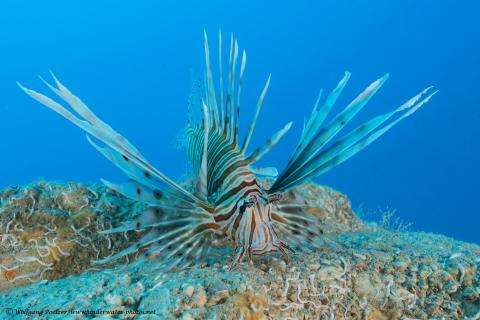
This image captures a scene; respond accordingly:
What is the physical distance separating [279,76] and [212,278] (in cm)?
10885

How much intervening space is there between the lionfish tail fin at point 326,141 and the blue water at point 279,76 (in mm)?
50249

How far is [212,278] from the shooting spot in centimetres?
236

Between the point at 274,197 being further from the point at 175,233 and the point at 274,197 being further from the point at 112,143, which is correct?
the point at 112,143

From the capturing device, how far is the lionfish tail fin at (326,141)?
8.00 feet

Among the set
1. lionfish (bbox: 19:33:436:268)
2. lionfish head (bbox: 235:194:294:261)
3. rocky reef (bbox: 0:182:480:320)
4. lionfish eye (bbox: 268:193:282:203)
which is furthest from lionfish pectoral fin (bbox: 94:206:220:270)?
lionfish eye (bbox: 268:193:282:203)

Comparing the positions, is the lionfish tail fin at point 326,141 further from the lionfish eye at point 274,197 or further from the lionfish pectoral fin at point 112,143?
the lionfish pectoral fin at point 112,143

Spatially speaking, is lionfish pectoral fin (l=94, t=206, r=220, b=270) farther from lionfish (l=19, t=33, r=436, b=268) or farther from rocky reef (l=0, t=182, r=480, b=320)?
rocky reef (l=0, t=182, r=480, b=320)

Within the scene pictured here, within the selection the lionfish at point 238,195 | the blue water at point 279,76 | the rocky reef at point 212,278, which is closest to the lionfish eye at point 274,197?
the lionfish at point 238,195

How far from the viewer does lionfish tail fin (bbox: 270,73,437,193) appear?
2.44 metres

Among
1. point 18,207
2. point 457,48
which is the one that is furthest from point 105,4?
point 18,207

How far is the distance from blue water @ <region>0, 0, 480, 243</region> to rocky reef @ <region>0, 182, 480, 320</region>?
49786 millimetres

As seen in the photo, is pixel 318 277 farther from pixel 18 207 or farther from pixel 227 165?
pixel 18 207

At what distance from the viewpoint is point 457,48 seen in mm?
90812

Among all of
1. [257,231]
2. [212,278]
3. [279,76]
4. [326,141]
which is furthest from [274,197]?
[279,76]
